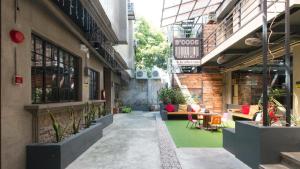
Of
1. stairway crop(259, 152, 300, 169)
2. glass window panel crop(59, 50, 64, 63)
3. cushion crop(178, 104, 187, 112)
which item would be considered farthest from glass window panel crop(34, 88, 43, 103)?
cushion crop(178, 104, 187, 112)

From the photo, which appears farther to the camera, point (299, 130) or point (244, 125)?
point (244, 125)

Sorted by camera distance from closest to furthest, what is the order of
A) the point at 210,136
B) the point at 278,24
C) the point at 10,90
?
the point at 10,90
the point at 278,24
the point at 210,136

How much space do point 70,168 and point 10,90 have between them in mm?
2005

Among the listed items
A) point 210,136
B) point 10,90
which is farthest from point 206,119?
point 10,90

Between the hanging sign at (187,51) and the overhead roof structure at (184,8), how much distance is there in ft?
6.86

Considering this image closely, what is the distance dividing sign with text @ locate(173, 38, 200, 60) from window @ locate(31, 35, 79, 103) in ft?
36.7

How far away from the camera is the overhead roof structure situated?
15773 millimetres

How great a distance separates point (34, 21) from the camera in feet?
20.5

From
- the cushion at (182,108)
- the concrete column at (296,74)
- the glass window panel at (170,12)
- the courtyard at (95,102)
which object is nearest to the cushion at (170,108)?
the cushion at (182,108)

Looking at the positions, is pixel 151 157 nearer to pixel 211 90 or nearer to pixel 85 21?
pixel 85 21

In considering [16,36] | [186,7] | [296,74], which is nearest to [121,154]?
[16,36]

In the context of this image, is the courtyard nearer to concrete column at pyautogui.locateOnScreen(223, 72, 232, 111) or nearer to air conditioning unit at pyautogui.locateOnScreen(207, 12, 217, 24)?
air conditioning unit at pyautogui.locateOnScreen(207, 12, 217, 24)

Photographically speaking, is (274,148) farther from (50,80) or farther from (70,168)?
(50,80)

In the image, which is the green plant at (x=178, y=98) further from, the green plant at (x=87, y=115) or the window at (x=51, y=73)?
the window at (x=51, y=73)
